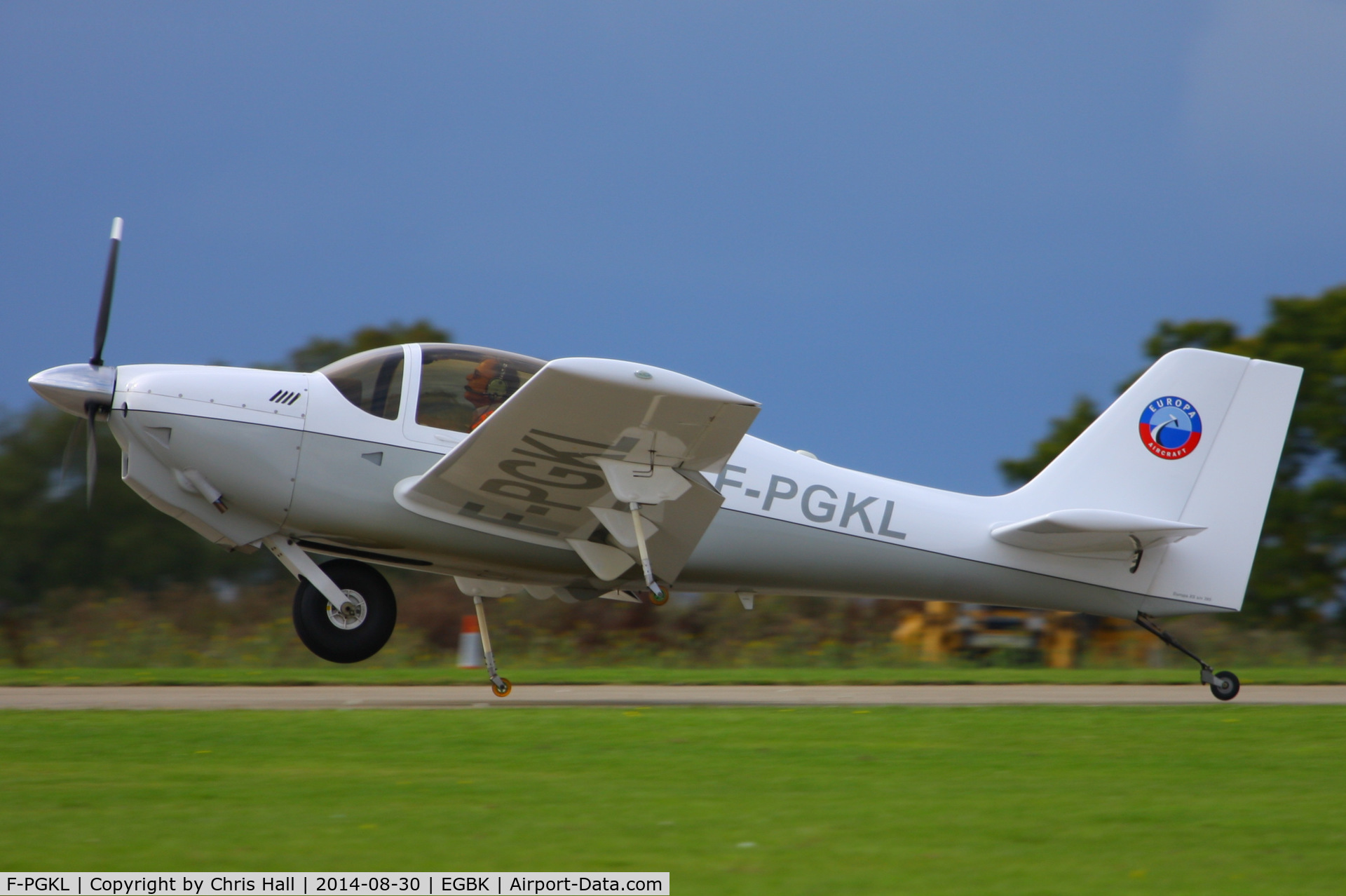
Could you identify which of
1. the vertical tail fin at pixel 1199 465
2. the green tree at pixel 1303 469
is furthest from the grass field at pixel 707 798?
the green tree at pixel 1303 469

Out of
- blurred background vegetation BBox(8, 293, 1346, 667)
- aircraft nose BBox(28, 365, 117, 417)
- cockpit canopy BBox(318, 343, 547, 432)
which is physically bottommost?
blurred background vegetation BBox(8, 293, 1346, 667)

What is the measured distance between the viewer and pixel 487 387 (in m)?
8.05

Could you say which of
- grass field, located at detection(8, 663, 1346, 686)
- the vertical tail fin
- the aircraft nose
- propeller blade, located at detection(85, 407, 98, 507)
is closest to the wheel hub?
propeller blade, located at detection(85, 407, 98, 507)

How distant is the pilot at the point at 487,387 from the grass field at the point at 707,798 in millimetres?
2091

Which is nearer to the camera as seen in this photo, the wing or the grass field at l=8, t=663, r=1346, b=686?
the wing

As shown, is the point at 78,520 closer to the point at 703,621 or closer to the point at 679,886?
the point at 703,621

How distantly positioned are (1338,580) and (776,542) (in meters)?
12.7

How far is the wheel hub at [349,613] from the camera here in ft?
26.5

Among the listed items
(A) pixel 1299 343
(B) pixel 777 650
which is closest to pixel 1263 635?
(A) pixel 1299 343

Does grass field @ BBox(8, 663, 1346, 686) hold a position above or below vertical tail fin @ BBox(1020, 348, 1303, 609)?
below

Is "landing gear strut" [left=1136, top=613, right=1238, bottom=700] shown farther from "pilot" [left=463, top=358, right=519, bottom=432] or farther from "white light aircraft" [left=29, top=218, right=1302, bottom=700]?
"pilot" [left=463, top=358, right=519, bottom=432]

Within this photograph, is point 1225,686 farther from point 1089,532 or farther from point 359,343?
point 359,343

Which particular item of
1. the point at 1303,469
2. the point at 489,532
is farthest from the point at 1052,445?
the point at 489,532

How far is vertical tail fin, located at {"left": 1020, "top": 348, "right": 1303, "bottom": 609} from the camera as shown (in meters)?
9.27
